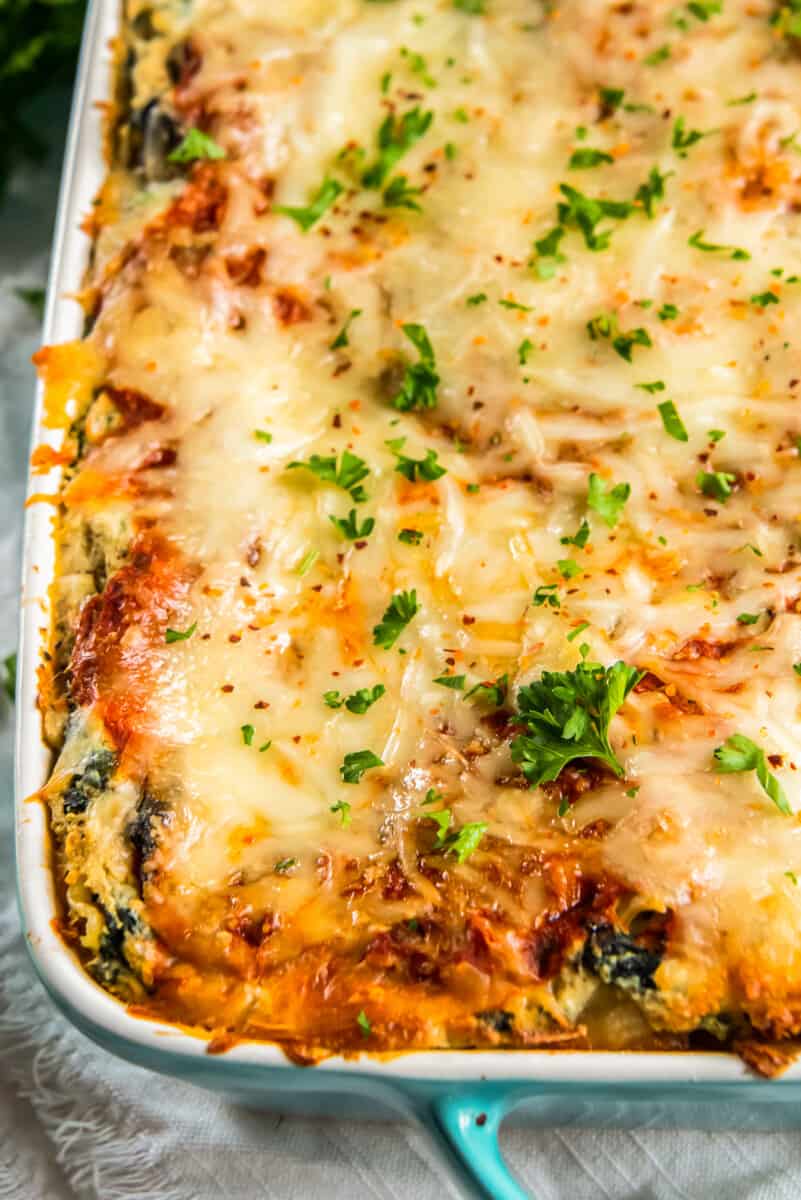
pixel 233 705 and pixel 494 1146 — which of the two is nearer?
pixel 494 1146

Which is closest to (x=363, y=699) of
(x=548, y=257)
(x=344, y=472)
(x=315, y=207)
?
Answer: (x=344, y=472)

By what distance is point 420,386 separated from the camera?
228cm

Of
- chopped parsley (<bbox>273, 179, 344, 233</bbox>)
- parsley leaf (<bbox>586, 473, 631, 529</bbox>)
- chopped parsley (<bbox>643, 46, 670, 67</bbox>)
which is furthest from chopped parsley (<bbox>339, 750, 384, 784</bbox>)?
chopped parsley (<bbox>643, 46, 670, 67</bbox>)

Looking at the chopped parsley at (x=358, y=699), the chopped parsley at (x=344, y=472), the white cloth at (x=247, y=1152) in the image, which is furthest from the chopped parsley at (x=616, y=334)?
the white cloth at (x=247, y=1152)

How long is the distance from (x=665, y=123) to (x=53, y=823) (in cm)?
171

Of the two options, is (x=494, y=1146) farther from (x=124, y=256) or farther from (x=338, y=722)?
(x=124, y=256)

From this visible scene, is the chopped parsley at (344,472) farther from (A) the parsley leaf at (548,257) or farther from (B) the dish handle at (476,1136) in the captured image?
(B) the dish handle at (476,1136)

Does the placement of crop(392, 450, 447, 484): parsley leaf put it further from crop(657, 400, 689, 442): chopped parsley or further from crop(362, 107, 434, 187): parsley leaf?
crop(362, 107, 434, 187): parsley leaf

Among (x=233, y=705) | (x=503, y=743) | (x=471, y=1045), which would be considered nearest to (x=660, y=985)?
(x=471, y=1045)

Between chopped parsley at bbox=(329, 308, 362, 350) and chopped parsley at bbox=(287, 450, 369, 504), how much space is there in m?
0.24

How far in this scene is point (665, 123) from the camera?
8.39 ft

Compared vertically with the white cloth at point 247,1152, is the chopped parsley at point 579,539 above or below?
above

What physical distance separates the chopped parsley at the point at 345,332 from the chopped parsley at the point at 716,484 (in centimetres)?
66

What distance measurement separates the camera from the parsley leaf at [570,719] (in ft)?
6.12
